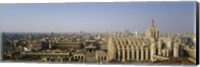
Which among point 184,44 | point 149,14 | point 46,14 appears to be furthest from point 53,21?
point 184,44

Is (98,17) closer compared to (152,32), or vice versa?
(152,32)

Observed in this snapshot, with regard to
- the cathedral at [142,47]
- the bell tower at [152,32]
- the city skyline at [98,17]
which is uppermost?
the city skyline at [98,17]

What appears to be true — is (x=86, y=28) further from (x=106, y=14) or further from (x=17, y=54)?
(x=17, y=54)

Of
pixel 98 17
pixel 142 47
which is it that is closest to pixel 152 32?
pixel 142 47

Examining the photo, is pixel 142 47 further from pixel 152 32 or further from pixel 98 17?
pixel 98 17

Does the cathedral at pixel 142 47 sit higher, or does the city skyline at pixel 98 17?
the city skyline at pixel 98 17

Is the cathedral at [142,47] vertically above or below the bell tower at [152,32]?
below

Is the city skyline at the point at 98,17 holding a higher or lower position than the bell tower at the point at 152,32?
higher

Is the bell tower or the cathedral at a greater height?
the bell tower
